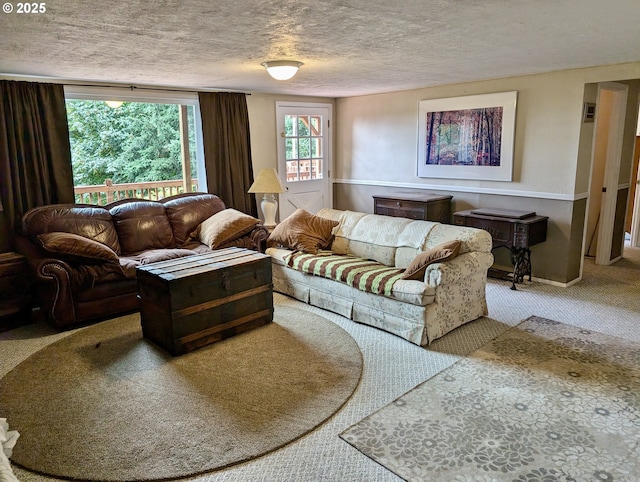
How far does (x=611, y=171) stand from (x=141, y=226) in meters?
5.30

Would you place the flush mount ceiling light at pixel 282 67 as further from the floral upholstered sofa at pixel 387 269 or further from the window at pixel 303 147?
the window at pixel 303 147

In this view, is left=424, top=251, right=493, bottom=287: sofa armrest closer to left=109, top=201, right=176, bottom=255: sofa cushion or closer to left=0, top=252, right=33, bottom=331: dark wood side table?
left=109, top=201, right=176, bottom=255: sofa cushion

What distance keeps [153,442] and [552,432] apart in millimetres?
2049

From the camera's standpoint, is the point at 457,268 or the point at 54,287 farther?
the point at 54,287

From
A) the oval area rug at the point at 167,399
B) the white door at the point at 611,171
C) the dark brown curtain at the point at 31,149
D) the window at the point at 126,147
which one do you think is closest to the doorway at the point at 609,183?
the white door at the point at 611,171

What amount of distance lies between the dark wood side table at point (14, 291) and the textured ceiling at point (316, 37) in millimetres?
1598

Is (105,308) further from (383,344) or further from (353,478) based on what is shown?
(353,478)

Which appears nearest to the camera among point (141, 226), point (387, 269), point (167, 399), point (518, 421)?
point (518, 421)

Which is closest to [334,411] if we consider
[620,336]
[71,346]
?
[71,346]

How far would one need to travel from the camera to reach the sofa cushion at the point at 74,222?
4.12 meters

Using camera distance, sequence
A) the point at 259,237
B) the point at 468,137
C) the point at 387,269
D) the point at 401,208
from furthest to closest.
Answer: the point at 401,208 < the point at 468,137 < the point at 259,237 < the point at 387,269

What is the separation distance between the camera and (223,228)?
187 inches

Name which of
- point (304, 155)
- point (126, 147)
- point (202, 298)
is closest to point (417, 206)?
point (304, 155)

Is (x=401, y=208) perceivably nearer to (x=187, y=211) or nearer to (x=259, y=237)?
(x=259, y=237)
